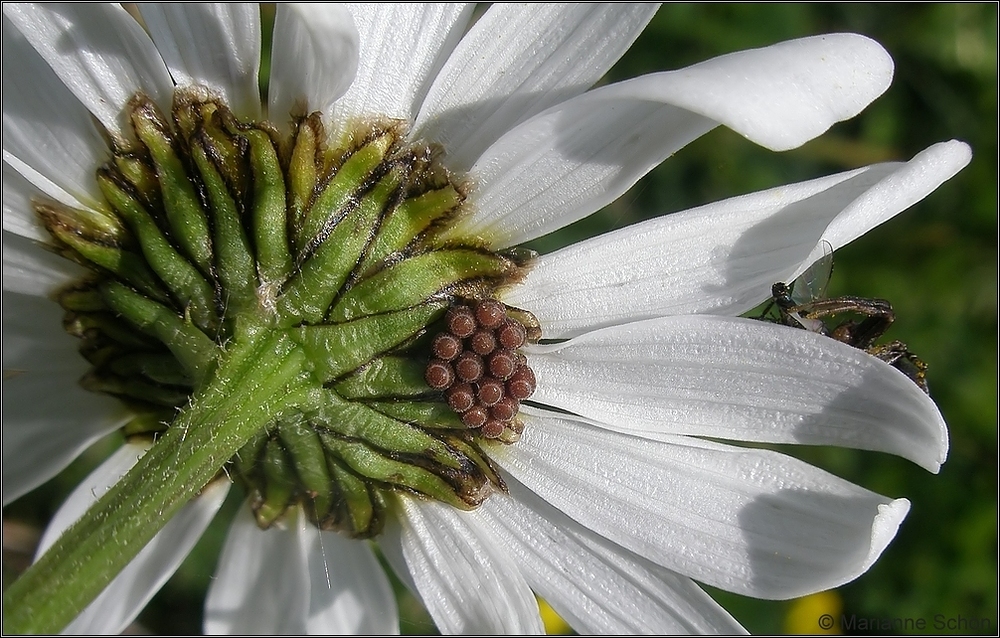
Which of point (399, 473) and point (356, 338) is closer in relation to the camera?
point (356, 338)

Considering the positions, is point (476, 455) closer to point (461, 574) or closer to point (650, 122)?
point (461, 574)

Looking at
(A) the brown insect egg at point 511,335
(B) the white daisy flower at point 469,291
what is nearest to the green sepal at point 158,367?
(B) the white daisy flower at point 469,291

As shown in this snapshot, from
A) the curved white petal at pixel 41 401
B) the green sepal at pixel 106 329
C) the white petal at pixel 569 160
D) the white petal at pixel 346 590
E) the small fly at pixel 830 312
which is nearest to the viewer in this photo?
the white petal at pixel 569 160

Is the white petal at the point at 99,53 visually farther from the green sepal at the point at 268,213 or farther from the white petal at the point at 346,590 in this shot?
the white petal at the point at 346,590

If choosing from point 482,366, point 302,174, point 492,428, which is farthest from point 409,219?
point 492,428

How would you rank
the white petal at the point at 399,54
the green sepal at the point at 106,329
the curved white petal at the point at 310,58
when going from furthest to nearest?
the green sepal at the point at 106,329 < the white petal at the point at 399,54 < the curved white petal at the point at 310,58

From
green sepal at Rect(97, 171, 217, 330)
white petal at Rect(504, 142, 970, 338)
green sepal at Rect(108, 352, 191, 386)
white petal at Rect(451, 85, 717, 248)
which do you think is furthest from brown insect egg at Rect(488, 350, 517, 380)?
green sepal at Rect(108, 352, 191, 386)

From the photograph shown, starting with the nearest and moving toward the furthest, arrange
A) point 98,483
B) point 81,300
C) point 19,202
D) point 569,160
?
1. point 569,160
2. point 19,202
3. point 81,300
4. point 98,483
